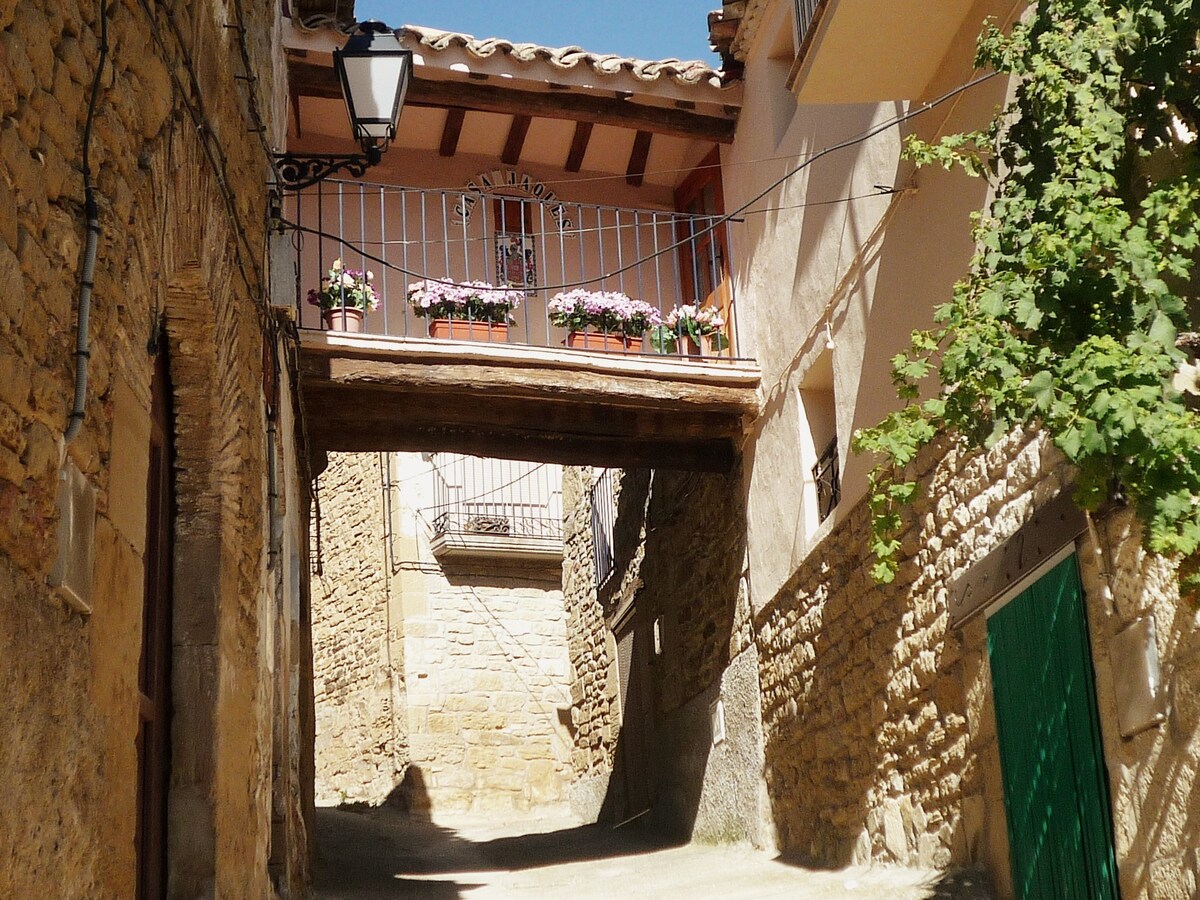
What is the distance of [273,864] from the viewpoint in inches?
232

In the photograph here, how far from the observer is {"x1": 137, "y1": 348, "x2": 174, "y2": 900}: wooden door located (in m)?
3.92

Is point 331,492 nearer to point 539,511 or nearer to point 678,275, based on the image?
point 539,511

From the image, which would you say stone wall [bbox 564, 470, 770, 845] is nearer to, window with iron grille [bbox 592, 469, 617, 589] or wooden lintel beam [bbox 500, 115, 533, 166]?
window with iron grille [bbox 592, 469, 617, 589]

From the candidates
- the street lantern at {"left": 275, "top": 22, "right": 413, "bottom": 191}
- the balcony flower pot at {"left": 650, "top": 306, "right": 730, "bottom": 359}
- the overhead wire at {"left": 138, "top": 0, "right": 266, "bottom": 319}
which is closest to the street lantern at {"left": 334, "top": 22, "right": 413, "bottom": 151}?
the street lantern at {"left": 275, "top": 22, "right": 413, "bottom": 191}

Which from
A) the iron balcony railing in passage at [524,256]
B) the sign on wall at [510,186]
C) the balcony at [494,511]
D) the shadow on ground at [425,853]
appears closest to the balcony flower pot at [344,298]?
the iron balcony railing in passage at [524,256]

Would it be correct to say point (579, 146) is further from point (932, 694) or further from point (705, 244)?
point (932, 694)

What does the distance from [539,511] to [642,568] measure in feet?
19.7

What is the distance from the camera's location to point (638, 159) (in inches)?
421

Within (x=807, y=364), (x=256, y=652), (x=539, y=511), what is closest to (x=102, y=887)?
(x=256, y=652)

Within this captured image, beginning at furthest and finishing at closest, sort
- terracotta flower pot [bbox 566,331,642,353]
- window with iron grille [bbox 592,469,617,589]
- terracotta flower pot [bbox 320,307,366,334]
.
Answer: window with iron grille [bbox 592,469,617,589], terracotta flower pot [bbox 566,331,642,353], terracotta flower pot [bbox 320,307,366,334]

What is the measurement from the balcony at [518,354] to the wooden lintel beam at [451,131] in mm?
365

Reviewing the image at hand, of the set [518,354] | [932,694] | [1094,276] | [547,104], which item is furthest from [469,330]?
[1094,276]

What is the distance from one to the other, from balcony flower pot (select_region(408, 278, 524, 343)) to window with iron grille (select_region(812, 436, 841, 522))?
7.58 feet

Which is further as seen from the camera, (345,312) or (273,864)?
(345,312)
